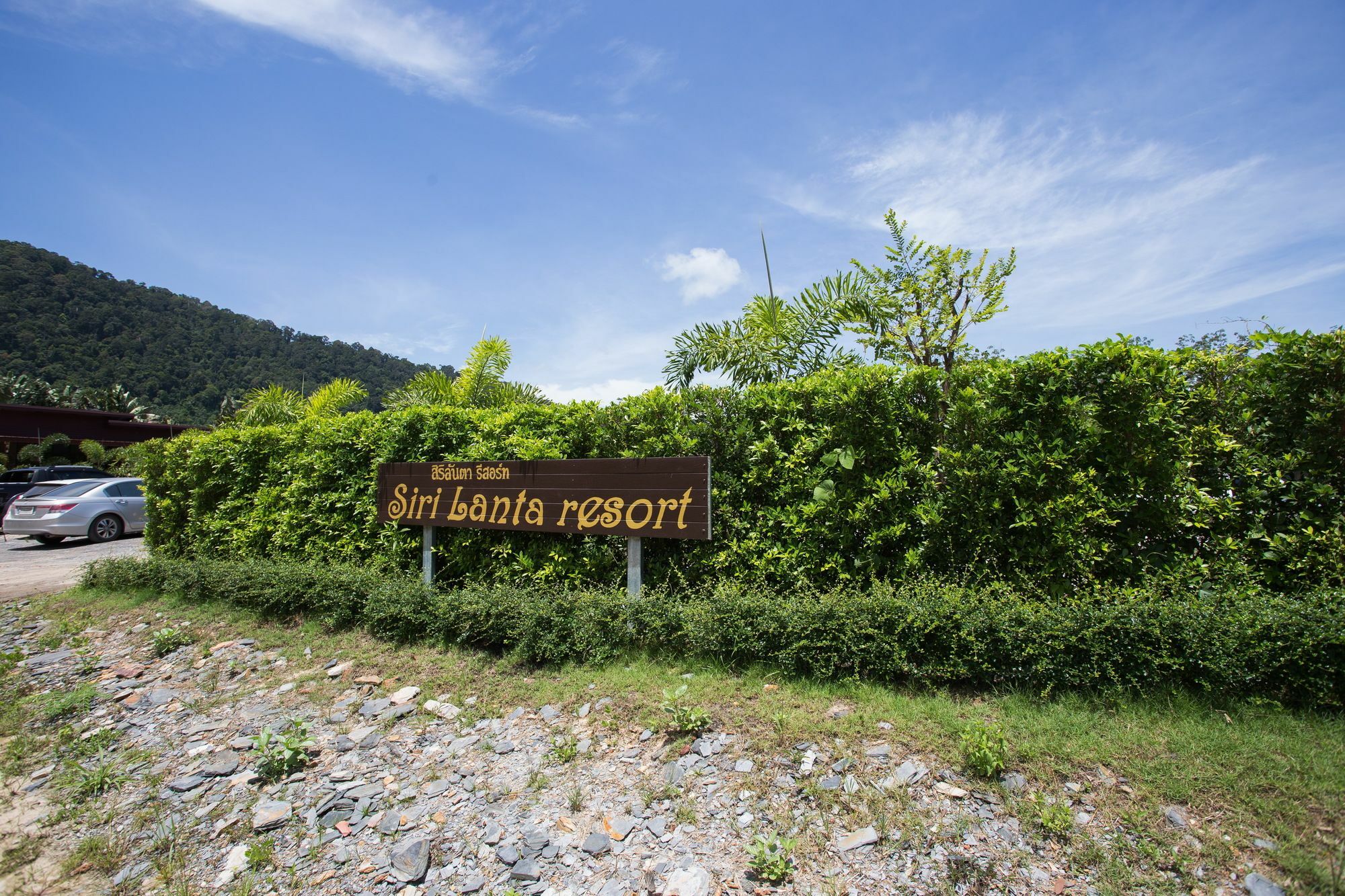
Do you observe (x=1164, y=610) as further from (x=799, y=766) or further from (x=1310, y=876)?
(x=799, y=766)

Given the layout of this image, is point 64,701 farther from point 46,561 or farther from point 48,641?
point 46,561

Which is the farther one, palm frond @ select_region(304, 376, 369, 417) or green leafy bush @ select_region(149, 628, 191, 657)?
palm frond @ select_region(304, 376, 369, 417)

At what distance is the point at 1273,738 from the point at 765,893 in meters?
2.53

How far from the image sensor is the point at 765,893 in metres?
2.63

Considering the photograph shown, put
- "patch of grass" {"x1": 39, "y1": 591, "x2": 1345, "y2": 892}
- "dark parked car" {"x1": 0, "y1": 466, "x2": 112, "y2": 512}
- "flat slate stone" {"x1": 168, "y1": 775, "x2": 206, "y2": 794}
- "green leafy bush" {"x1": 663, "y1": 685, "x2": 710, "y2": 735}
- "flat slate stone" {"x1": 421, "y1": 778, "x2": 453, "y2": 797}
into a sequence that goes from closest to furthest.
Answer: "patch of grass" {"x1": 39, "y1": 591, "x2": 1345, "y2": 892} < "flat slate stone" {"x1": 421, "y1": 778, "x2": 453, "y2": 797} < "green leafy bush" {"x1": 663, "y1": 685, "x2": 710, "y2": 735} < "flat slate stone" {"x1": 168, "y1": 775, "x2": 206, "y2": 794} < "dark parked car" {"x1": 0, "y1": 466, "x2": 112, "y2": 512}

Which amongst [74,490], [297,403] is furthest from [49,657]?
[74,490]

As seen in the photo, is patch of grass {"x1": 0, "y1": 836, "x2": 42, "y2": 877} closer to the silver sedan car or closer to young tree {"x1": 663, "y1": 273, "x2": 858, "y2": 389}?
young tree {"x1": 663, "y1": 273, "x2": 858, "y2": 389}

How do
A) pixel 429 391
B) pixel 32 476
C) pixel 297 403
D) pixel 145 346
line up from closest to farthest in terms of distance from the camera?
1. pixel 429 391
2. pixel 297 403
3. pixel 32 476
4. pixel 145 346

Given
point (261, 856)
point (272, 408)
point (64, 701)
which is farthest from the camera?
point (272, 408)

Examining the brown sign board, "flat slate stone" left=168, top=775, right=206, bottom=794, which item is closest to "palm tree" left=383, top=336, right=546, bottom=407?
the brown sign board

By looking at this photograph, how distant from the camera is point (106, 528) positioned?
14.2 m

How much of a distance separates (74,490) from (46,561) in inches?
107

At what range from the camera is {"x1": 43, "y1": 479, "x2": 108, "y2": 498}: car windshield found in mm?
13359

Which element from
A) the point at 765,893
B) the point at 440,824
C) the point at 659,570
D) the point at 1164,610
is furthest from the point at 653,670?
the point at 1164,610
